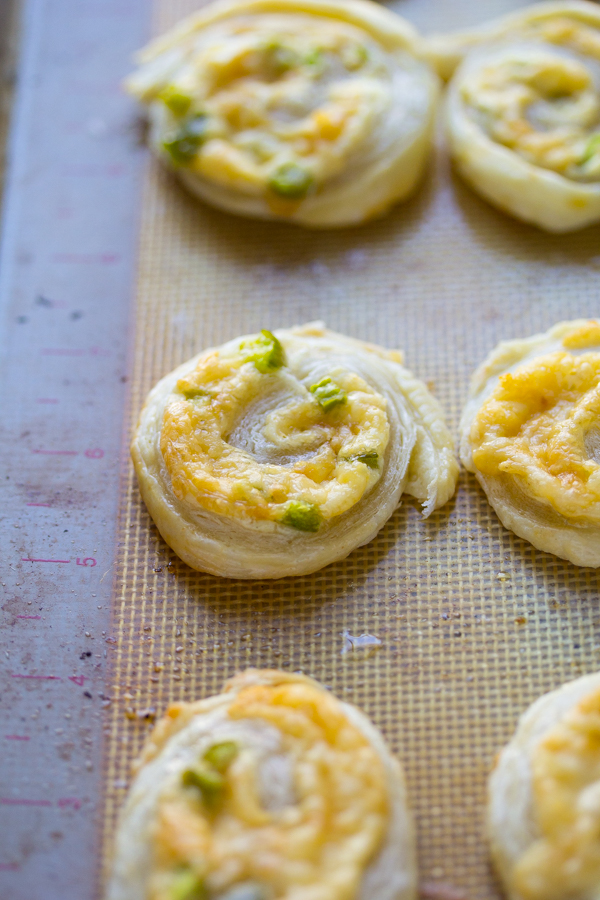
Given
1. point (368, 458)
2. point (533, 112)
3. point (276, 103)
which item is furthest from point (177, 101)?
point (368, 458)

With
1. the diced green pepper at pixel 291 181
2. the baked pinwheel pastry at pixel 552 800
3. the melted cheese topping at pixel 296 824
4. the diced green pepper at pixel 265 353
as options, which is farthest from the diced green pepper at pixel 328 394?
the baked pinwheel pastry at pixel 552 800

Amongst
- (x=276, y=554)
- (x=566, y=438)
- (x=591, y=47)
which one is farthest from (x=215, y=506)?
(x=591, y=47)

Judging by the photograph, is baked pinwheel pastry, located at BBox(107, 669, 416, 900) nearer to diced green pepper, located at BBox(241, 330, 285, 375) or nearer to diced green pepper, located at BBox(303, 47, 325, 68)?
diced green pepper, located at BBox(241, 330, 285, 375)

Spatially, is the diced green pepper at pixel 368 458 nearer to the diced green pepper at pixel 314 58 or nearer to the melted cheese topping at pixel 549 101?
the melted cheese topping at pixel 549 101

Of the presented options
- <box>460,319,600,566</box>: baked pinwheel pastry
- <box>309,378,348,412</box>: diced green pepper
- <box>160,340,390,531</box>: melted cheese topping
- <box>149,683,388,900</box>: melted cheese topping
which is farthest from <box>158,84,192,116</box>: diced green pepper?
<box>149,683,388,900</box>: melted cheese topping

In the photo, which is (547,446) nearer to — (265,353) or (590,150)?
(265,353)

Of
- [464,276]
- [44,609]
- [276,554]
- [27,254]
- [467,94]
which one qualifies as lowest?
[44,609]

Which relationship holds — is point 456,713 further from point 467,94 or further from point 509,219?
point 467,94
